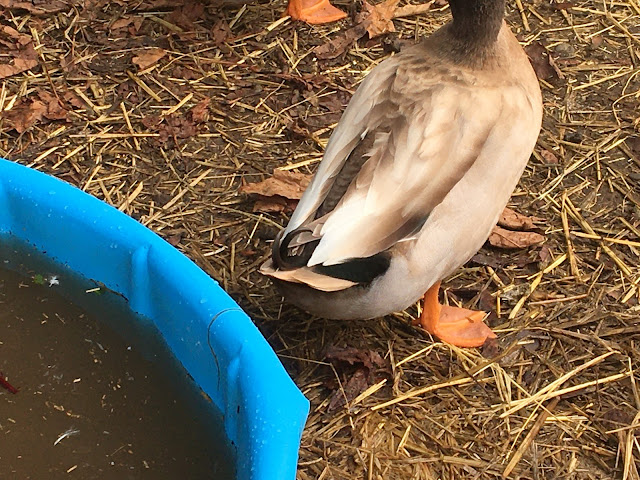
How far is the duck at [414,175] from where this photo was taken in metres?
1.99

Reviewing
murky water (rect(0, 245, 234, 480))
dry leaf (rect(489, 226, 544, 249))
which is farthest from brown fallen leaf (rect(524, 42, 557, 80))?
murky water (rect(0, 245, 234, 480))

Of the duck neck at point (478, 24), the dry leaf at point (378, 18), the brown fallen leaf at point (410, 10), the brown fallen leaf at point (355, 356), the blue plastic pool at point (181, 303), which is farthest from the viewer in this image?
the brown fallen leaf at point (410, 10)

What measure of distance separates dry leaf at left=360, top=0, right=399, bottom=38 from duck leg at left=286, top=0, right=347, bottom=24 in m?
0.11

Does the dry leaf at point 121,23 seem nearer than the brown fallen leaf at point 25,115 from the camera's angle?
No

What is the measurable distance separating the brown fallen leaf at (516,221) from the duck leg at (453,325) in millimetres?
449

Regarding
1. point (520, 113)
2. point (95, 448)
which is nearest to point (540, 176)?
point (520, 113)

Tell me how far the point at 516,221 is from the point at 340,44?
1240 millimetres

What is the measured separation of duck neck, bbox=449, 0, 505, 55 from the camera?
2.27 m

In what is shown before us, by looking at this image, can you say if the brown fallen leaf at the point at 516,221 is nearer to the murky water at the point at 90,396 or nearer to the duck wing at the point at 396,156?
the duck wing at the point at 396,156

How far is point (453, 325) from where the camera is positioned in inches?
101

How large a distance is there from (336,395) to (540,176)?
1.29m

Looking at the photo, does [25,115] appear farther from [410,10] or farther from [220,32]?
[410,10]

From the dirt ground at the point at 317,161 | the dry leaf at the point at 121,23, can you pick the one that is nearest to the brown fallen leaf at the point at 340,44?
the dirt ground at the point at 317,161

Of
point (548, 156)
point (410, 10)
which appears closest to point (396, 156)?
point (548, 156)
